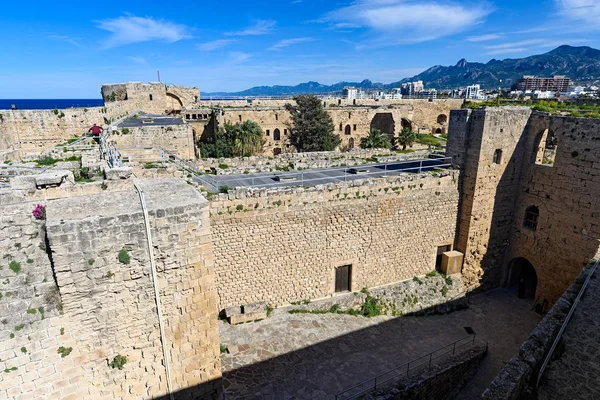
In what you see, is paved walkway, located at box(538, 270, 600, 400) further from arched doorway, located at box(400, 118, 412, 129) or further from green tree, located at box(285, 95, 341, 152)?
arched doorway, located at box(400, 118, 412, 129)

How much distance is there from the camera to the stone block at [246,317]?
438 inches

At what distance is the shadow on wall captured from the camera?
9125 millimetres

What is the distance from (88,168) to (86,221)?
3.07 m

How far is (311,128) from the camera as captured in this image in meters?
29.8

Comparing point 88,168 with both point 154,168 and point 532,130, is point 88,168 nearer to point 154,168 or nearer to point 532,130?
point 154,168

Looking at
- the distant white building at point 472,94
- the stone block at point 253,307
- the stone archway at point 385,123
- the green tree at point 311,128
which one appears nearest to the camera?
the stone block at point 253,307

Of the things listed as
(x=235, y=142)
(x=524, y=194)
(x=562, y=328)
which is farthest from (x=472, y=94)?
(x=562, y=328)

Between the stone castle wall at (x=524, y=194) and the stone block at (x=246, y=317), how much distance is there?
873 centimetres

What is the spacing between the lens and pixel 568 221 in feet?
42.1

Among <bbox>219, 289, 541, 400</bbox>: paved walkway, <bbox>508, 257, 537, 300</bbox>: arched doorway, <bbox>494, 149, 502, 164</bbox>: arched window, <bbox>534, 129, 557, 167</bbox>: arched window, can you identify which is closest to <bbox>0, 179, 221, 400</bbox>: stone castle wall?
<bbox>219, 289, 541, 400</bbox>: paved walkway

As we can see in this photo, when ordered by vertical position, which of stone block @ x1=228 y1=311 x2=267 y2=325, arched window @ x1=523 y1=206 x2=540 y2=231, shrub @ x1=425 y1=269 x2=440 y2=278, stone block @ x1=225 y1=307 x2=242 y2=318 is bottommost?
shrub @ x1=425 y1=269 x2=440 y2=278

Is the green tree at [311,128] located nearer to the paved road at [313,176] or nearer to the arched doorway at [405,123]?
the arched doorway at [405,123]

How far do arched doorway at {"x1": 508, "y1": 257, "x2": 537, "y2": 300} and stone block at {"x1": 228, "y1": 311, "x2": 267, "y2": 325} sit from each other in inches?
444

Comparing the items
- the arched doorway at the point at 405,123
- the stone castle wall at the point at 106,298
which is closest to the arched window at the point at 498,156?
the stone castle wall at the point at 106,298
